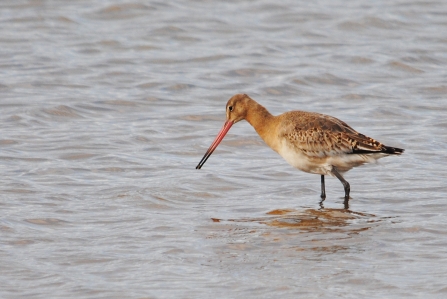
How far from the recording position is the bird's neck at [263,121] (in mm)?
8352

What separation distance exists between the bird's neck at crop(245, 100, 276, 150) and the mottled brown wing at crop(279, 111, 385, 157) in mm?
194

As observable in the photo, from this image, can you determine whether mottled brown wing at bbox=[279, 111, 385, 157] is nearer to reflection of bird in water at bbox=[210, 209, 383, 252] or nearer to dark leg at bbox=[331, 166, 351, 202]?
dark leg at bbox=[331, 166, 351, 202]

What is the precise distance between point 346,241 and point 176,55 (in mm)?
7581

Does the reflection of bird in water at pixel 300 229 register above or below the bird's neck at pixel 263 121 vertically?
below

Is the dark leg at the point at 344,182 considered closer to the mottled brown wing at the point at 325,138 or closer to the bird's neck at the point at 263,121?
the mottled brown wing at the point at 325,138

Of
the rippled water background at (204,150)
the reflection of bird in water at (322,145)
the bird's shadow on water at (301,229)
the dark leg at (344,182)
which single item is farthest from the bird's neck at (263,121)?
the bird's shadow on water at (301,229)

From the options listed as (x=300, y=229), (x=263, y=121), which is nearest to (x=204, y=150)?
(x=263, y=121)

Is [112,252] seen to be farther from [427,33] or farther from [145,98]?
[427,33]

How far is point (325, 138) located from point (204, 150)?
6.71 feet

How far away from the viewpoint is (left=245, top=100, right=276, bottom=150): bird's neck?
8352mm

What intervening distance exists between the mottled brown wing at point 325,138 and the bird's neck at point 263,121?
19 cm

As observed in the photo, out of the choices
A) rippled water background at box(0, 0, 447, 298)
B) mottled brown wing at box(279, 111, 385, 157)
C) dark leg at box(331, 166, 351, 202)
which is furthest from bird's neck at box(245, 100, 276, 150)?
dark leg at box(331, 166, 351, 202)

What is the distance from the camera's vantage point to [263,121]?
8.48 metres

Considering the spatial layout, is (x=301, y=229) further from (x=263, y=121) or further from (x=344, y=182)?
(x=263, y=121)
